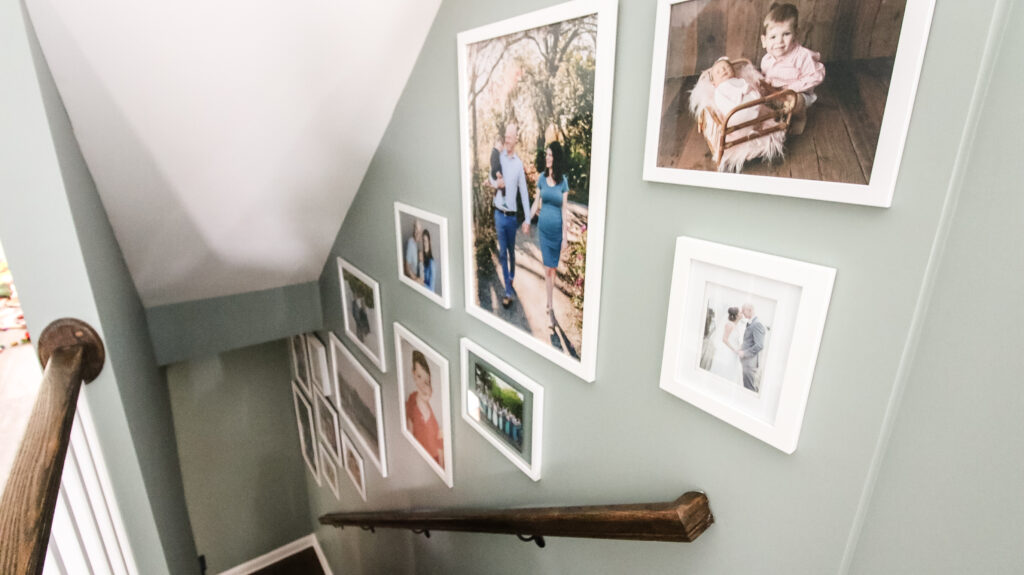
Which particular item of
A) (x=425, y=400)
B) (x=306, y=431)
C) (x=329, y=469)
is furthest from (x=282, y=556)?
(x=425, y=400)

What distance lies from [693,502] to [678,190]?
553 millimetres

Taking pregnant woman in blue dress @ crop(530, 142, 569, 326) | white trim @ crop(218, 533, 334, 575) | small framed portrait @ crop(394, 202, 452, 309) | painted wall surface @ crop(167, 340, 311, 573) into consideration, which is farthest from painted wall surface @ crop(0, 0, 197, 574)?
white trim @ crop(218, 533, 334, 575)

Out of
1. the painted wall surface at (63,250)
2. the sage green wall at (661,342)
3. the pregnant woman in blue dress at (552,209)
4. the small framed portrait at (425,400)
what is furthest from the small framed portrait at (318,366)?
the pregnant woman in blue dress at (552,209)

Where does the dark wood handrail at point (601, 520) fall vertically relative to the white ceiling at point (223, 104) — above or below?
below

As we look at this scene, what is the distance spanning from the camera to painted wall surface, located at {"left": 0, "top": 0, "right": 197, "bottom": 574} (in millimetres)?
1045

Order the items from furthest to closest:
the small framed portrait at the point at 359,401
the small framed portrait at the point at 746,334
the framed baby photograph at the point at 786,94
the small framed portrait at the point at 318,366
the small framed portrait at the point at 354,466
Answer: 1. the small framed portrait at the point at 318,366
2. the small framed portrait at the point at 354,466
3. the small framed portrait at the point at 359,401
4. the small framed portrait at the point at 746,334
5. the framed baby photograph at the point at 786,94

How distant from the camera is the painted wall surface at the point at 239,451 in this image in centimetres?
386

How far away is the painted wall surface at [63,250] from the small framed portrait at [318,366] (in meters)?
1.49

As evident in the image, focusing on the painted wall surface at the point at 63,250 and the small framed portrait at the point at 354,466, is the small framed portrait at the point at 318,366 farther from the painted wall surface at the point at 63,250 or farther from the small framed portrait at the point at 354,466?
the painted wall surface at the point at 63,250

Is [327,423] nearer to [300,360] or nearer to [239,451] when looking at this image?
[300,360]

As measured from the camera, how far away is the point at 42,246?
3.75 ft

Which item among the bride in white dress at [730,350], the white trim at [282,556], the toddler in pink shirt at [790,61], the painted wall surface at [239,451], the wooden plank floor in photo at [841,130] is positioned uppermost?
the toddler in pink shirt at [790,61]

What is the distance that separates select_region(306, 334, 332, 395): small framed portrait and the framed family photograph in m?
2.06

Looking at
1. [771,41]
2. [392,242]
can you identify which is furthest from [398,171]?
[771,41]
